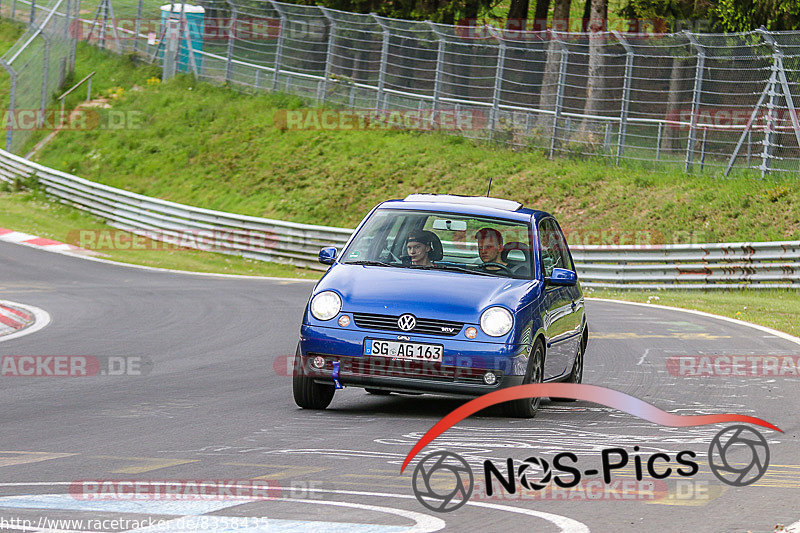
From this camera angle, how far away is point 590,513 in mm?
5664

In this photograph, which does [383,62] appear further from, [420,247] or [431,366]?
[431,366]

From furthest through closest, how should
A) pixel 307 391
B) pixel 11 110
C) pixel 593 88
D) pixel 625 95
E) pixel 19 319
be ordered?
pixel 11 110
pixel 593 88
pixel 625 95
pixel 19 319
pixel 307 391

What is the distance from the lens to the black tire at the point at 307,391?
8945 mm

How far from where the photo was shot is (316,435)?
7.91 metres

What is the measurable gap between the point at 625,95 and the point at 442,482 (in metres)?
24.4

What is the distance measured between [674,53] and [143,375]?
19.7 metres

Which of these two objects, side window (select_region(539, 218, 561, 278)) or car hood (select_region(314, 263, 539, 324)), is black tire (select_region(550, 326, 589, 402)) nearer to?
side window (select_region(539, 218, 561, 278))

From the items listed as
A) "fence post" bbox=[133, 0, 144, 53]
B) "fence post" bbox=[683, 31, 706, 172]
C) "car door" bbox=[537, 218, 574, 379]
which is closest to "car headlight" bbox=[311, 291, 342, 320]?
"car door" bbox=[537, 218, 574, 379]

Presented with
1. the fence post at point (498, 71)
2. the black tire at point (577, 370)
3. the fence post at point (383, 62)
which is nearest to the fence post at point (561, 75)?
the fence post at point (498, 71)

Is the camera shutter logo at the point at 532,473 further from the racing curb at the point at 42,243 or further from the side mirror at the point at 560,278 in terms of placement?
the racing curb at the point at 42,243

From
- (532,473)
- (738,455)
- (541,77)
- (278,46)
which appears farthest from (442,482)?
(278,46)

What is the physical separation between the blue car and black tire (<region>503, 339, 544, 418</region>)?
11 mm

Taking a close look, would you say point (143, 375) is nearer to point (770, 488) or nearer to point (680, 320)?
point (770, 488)

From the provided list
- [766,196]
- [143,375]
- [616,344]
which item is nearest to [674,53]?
[766,196]
